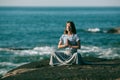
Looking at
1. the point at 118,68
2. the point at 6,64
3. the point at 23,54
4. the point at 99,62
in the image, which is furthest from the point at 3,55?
the point at 118,68

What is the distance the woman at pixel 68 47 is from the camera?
18.3 meters

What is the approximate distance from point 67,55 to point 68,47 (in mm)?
388

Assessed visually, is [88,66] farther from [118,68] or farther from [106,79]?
[106,79]

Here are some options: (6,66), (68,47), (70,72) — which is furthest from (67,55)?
(6,66)

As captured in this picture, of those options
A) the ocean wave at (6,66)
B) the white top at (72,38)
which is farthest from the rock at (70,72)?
the ocean wave at (6,66)

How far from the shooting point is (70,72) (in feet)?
58.9

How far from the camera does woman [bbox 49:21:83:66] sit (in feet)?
60.2

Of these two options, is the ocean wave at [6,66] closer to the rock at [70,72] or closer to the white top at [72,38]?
the rock at [70,72]

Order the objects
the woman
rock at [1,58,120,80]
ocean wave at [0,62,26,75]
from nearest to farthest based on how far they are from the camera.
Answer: rock at [1,58,120,80], the woman, ocean wave at [0,62,26,75]

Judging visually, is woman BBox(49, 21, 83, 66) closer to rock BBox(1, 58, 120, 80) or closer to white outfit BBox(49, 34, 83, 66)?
white outfit BBox(49, 34, 83, 66)

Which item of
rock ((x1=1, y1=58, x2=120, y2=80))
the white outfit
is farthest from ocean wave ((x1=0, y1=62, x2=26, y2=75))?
the white outfit

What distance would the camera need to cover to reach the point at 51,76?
56.9 feet

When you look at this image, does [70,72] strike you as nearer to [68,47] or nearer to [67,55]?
[67,55]

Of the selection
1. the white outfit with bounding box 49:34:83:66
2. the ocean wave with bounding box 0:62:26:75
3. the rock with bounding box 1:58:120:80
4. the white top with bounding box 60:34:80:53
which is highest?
the white top with bounding box 60:34:80:53
